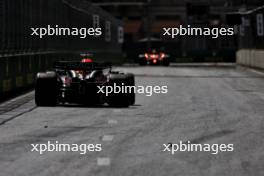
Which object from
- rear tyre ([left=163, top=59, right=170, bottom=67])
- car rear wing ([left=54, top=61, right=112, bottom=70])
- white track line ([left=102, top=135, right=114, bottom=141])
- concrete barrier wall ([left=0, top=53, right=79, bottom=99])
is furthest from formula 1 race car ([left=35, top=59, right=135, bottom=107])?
rear tyre ([left=163, top=59, right=170, bottom=67])

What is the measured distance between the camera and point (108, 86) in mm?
18656

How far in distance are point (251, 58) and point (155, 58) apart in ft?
53.6

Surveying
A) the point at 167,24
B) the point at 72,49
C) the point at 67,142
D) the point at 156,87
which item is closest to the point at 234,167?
the point at 67,142

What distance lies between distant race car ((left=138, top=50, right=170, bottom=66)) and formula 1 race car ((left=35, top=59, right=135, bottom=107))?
1803 inches

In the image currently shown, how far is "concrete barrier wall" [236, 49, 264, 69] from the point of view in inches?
1740

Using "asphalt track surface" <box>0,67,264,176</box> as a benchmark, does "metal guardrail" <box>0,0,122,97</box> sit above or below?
above

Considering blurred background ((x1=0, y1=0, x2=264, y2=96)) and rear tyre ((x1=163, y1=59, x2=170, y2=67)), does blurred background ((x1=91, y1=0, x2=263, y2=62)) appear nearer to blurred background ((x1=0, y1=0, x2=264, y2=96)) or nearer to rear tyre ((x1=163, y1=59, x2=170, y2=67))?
blurred background ((x1=0, y1=0, x2=264, y2=96))

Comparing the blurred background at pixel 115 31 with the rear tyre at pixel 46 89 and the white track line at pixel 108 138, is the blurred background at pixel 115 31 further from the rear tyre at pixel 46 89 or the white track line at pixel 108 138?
the white track line at pixel 108 138

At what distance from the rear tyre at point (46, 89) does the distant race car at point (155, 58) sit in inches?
1806

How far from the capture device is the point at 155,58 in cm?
6512

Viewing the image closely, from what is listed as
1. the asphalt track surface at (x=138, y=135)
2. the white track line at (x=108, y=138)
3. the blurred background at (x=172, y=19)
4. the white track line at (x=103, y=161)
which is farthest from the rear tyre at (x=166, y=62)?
the white track line at (x=103, y=161)

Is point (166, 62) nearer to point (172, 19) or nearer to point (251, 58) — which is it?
point (251, 58)

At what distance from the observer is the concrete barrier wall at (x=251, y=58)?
44.2 m

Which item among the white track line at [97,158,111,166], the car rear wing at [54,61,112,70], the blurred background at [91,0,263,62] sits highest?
the blurred background at [91,0,263,62]
